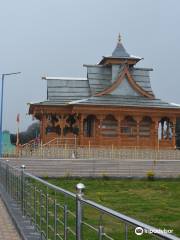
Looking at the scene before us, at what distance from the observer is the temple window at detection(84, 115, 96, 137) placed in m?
42.2

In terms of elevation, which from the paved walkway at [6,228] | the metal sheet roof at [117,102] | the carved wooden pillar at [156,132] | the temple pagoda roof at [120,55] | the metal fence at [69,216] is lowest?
the paved walkway at [6,228]

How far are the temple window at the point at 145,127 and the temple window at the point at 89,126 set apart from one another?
13.2 ft

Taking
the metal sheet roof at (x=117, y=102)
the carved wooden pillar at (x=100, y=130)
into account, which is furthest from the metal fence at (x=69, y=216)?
the carved wooden pillar at (x=100, y=130)

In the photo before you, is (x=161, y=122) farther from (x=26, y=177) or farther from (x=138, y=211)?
(x=26, y=177)

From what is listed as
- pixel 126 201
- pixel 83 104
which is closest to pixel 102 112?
pixel 83 104

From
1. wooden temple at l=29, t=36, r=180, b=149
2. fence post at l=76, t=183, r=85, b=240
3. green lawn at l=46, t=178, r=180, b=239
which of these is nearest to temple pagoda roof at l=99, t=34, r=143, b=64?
wooden temple at l=29, t=36, r=180, b=149

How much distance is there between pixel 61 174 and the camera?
86.8 feet

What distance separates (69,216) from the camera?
20.6 ft

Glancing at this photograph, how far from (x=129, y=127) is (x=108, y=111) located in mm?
3005

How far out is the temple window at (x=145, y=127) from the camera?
42844mm

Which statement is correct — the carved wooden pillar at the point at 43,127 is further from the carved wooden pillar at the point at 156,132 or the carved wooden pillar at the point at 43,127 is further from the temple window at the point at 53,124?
the carved wooden pillar at the point at 156,132

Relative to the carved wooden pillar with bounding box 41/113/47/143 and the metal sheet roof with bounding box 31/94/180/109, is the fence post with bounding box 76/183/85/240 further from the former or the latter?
the carved wooden pillar with bounding box 41/113/47/143

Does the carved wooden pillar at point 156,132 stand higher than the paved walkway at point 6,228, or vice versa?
the carved wooden pillar at point 156,132

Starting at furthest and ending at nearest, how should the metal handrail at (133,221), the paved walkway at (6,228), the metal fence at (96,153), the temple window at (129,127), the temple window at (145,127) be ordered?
the temple window at (145,127) → the temple window at (129,127) → the metal fence at (96,153) → the paved walkway at (6,228) → the metal handrail at (133,221)
